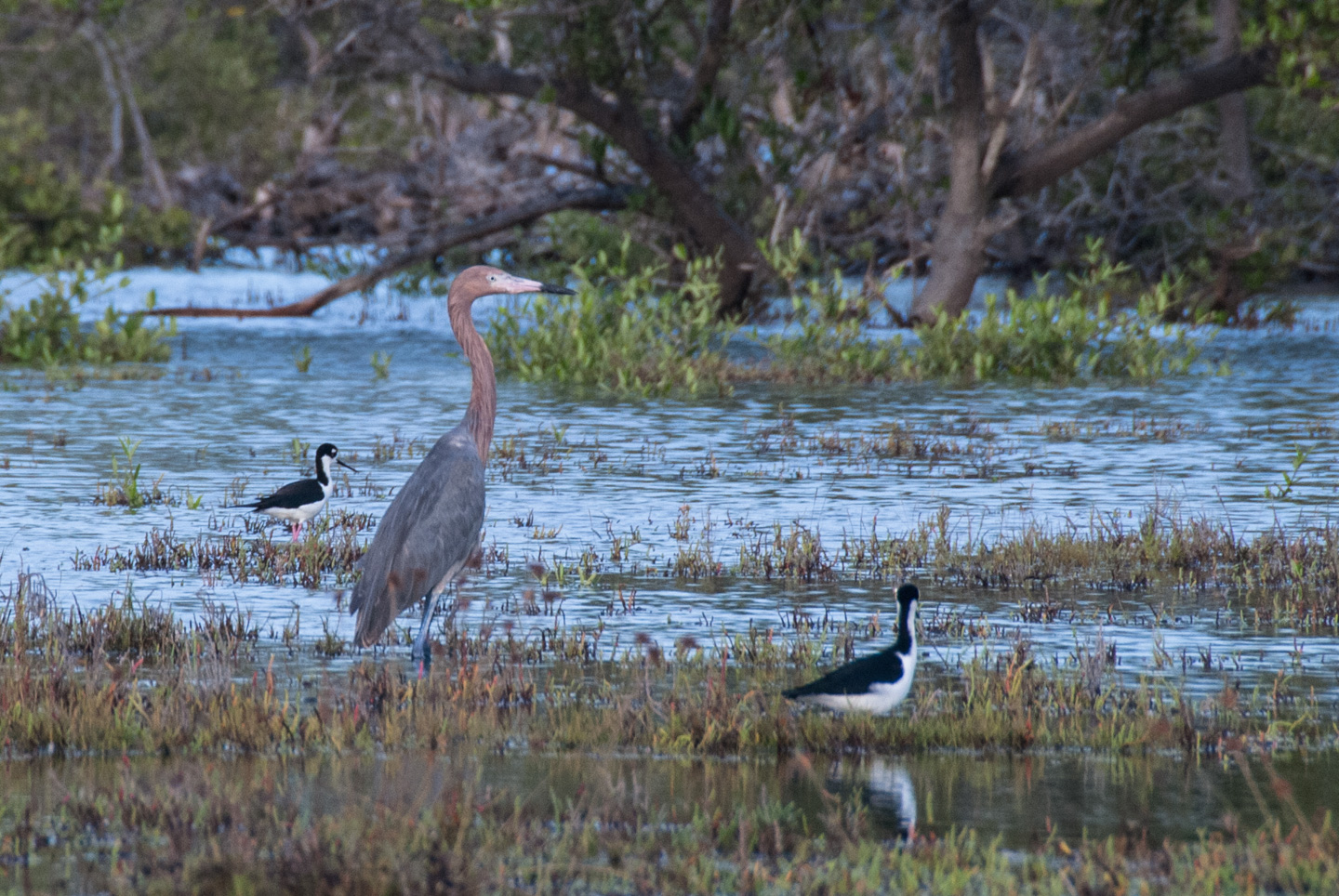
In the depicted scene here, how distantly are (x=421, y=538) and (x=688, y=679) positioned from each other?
54.4 inches

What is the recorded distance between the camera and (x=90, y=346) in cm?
2273

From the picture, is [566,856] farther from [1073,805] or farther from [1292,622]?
[1292,622]

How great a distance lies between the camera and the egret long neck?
859 centimetres

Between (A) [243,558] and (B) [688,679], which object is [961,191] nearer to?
(A) [243,558]

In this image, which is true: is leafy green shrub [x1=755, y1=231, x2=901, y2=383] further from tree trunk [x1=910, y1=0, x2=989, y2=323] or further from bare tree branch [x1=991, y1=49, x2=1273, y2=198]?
bare tree branch [x1=991, y1=49, x2=1273, y2=198]

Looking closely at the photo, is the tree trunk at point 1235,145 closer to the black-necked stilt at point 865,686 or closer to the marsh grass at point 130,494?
the marsh grass at point 130,494

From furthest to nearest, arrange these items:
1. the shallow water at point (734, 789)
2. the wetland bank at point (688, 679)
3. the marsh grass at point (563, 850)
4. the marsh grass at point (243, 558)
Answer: the marsh grass at point (243, 558), the shallow water at point (734, 789), the wetland bank at point (688, 679), the marsh grass at point (563, 850)

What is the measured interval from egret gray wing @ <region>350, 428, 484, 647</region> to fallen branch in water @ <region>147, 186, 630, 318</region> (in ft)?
57.0

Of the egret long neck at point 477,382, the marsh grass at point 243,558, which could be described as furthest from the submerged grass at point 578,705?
the marsh grass at point 243,558

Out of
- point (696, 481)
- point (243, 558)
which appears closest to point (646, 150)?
point (696, 481)

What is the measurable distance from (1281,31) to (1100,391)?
4165mm

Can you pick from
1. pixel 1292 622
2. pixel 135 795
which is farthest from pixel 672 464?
pixel 135 795

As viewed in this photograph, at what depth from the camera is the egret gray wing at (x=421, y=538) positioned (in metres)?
7.30

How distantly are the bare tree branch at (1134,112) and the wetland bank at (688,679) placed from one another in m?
8.61
